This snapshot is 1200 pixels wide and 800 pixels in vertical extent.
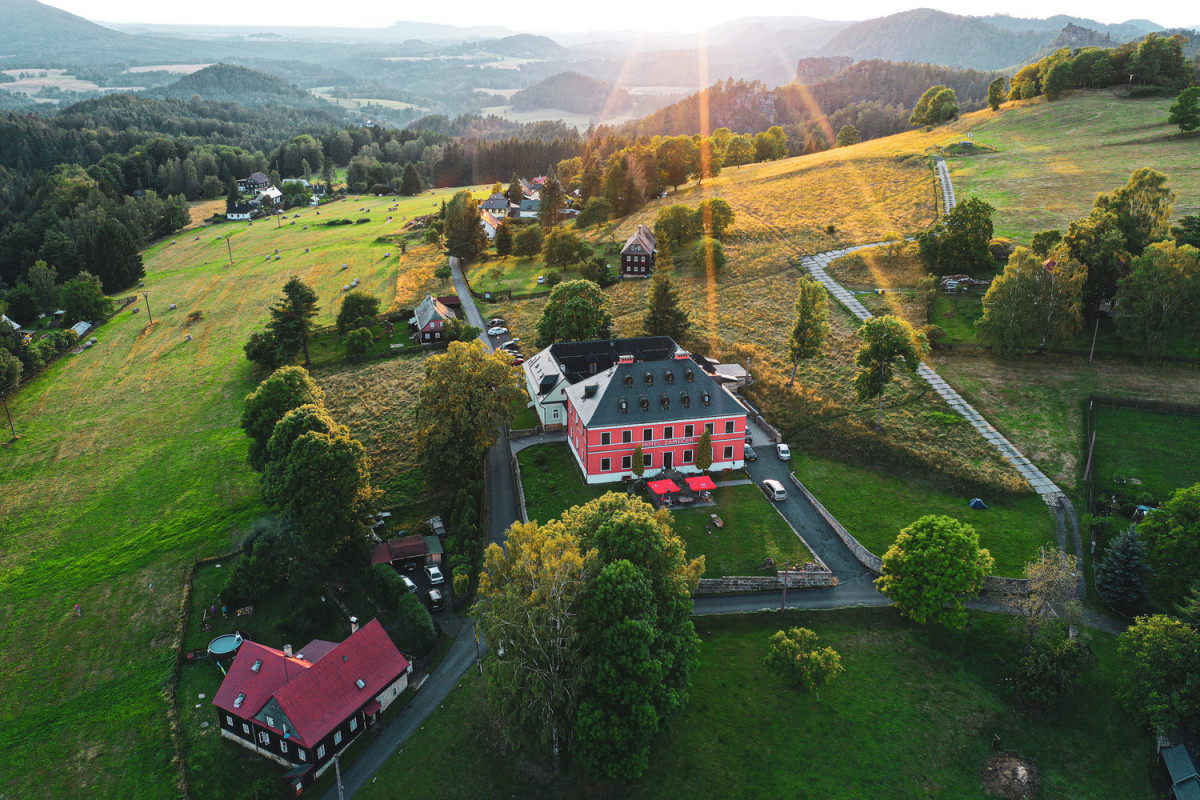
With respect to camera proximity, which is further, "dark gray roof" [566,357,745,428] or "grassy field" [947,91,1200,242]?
"grassy field" [947,91,1200,242]

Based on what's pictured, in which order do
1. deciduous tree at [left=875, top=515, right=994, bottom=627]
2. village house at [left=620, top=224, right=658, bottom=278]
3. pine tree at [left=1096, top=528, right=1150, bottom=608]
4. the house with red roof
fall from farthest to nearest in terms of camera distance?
village house at [left=620, top=224, right=658, bottom=278] < pine tree at [left=1096, top=528, right=1150, bottom=608] < deciduous tree at [left=875, top=515, right=994, bottom=627] < the house with red roof

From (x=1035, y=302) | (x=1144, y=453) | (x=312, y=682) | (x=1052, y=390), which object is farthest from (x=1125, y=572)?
(x=312, y=682)

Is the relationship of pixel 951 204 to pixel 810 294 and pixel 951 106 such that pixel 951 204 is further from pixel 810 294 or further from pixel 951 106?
Answer: pixel 951 106

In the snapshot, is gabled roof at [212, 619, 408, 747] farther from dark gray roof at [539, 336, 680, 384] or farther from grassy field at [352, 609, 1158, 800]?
dark gray roof at [539, 336, 680, 384]

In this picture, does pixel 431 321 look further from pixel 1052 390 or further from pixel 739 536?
pixel 1052 390

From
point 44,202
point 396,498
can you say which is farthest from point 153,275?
point 396,498

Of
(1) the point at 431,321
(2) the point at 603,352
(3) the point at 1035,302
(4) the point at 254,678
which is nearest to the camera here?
(4) the point at 254,678

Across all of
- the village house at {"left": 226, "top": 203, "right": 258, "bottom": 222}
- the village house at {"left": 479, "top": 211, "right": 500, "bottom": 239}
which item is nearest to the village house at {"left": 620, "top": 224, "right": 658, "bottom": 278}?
the village house at {"left": 479, "top": 211, "right": 500, "bottom": 239}
